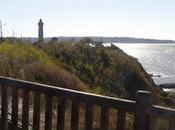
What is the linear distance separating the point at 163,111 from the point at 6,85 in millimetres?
2495

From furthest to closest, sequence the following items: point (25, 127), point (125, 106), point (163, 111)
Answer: point (25, 127)
point (125, 106)
point (163, 111)

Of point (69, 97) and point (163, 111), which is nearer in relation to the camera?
point (163, 111)

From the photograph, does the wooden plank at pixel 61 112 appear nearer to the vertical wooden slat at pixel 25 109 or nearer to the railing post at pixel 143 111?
the vertical wooden slat at pixel 25 109

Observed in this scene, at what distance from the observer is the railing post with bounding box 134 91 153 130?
165 inches

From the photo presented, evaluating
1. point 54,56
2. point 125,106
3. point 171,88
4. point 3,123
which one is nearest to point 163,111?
point 125,106

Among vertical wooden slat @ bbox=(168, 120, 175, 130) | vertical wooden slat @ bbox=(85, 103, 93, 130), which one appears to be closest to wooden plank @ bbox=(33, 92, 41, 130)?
vertical wooden slat @ bbox=(85, 103, 93, 130)

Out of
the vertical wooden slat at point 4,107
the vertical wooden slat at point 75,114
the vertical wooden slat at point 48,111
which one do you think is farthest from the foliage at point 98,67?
the vertical wooden slat at point 75,114

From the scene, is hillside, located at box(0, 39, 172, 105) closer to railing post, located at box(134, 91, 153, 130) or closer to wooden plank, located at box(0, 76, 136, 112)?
wooden plank, located at box(0, 76, 136, 112)

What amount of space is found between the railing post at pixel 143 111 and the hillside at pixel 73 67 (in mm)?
8244

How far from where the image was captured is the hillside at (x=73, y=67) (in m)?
13.4

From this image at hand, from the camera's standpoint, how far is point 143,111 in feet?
13.9

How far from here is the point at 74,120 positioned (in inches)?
193

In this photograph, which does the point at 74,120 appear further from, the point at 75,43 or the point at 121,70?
the point at 121,70

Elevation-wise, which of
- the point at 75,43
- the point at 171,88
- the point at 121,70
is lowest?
the point at 171,88
